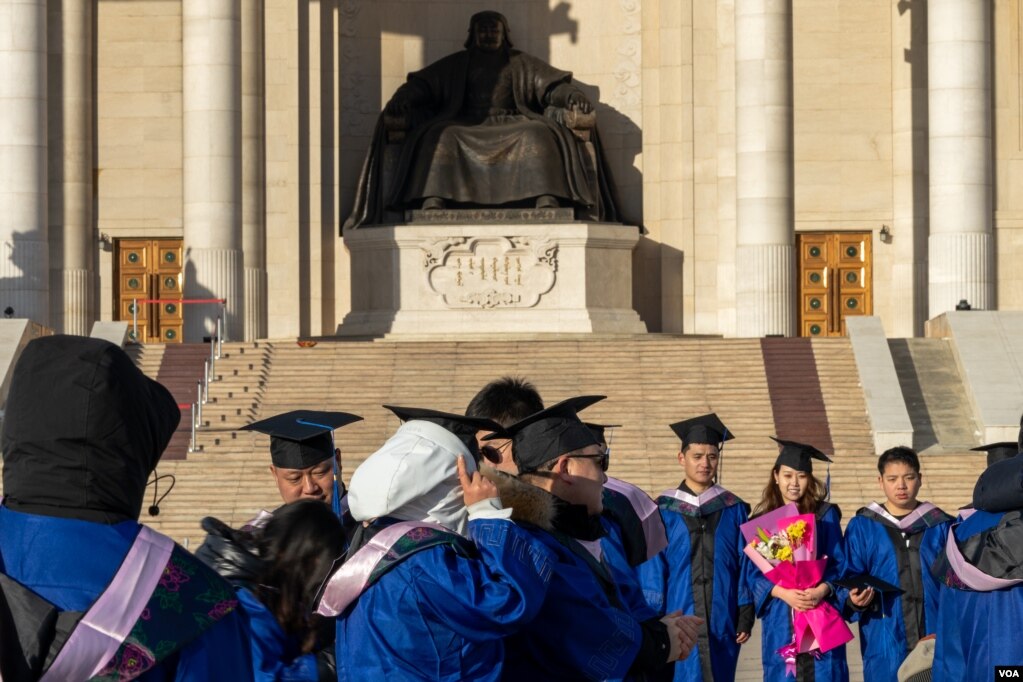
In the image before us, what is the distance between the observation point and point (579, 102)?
1152 inches

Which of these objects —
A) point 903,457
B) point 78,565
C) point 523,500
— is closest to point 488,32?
point 903,457

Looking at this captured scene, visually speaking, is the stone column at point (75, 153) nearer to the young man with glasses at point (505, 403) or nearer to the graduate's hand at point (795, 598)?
the graduate's hand at point (795, 598)

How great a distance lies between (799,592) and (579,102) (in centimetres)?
2012

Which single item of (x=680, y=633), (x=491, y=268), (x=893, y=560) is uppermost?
(x=491, y=268)

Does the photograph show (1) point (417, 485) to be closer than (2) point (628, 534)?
Yes

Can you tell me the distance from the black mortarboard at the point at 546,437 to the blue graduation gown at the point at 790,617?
15.0ft

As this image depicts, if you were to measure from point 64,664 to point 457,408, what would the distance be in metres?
18.5

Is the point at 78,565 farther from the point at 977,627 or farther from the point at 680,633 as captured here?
the point at 977,627

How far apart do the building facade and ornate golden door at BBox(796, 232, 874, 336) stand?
31 mm

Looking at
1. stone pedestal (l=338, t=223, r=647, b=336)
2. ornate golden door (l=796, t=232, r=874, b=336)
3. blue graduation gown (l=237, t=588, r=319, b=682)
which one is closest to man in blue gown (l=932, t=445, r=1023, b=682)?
blue graduation gown (l=237, t=588, r=319, b=682)

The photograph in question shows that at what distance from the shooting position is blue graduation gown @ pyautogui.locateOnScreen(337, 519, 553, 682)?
189 inches

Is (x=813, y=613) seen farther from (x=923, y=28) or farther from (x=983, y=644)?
(x=923, y=28)

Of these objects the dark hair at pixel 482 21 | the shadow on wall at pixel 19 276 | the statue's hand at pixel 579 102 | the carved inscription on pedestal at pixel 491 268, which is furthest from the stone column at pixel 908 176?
the shadow on wall at pixel 19 276

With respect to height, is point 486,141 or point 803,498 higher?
point 486,141
